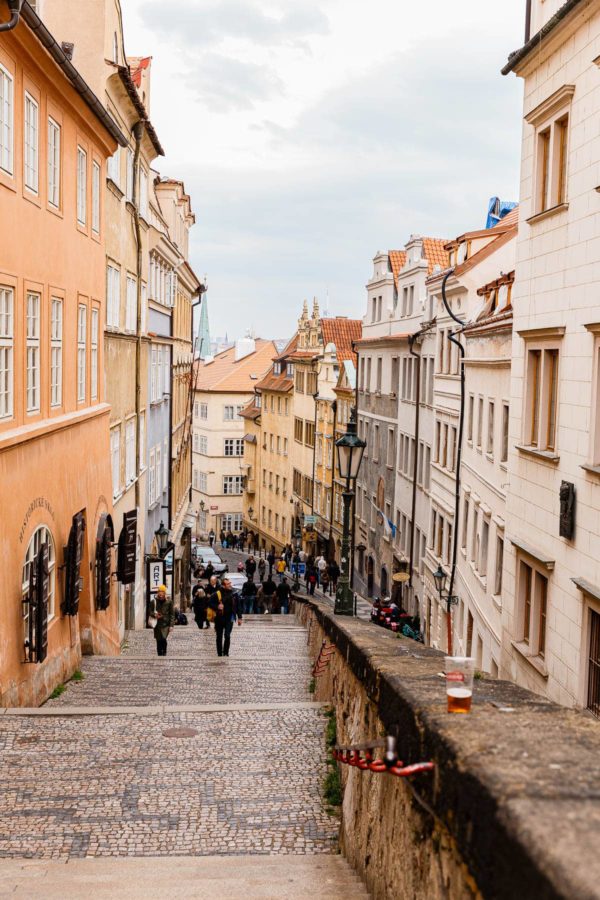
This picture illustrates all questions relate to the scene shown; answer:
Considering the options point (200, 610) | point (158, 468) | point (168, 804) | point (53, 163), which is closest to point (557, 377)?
point (168, 804)

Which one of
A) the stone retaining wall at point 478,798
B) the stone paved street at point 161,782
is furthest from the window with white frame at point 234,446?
the stone retaining wall at point 478,798

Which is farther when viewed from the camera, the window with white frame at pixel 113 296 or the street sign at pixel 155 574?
the street sign at pixel 155 574

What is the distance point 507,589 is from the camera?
53.7 feet

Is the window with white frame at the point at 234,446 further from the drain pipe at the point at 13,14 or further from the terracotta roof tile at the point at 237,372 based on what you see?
the drain pipe at the point at 13,14

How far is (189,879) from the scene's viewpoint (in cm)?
640

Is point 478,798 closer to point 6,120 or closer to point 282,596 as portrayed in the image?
point 6,120

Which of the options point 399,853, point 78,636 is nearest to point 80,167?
point 78,636

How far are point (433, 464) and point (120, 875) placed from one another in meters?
30.2

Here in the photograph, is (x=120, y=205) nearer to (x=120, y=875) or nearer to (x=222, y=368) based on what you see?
(x=120, y=875)

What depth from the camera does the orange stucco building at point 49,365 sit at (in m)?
13.2

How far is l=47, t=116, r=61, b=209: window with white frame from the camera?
52.2ft

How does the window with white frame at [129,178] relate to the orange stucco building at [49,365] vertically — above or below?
above

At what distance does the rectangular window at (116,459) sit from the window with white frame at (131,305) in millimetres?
3095

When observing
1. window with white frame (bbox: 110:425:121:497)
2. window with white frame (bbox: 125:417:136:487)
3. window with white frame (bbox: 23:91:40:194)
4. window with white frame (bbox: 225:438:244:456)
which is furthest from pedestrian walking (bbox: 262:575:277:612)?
window with white frame (bbox: 225:438:244:456)
